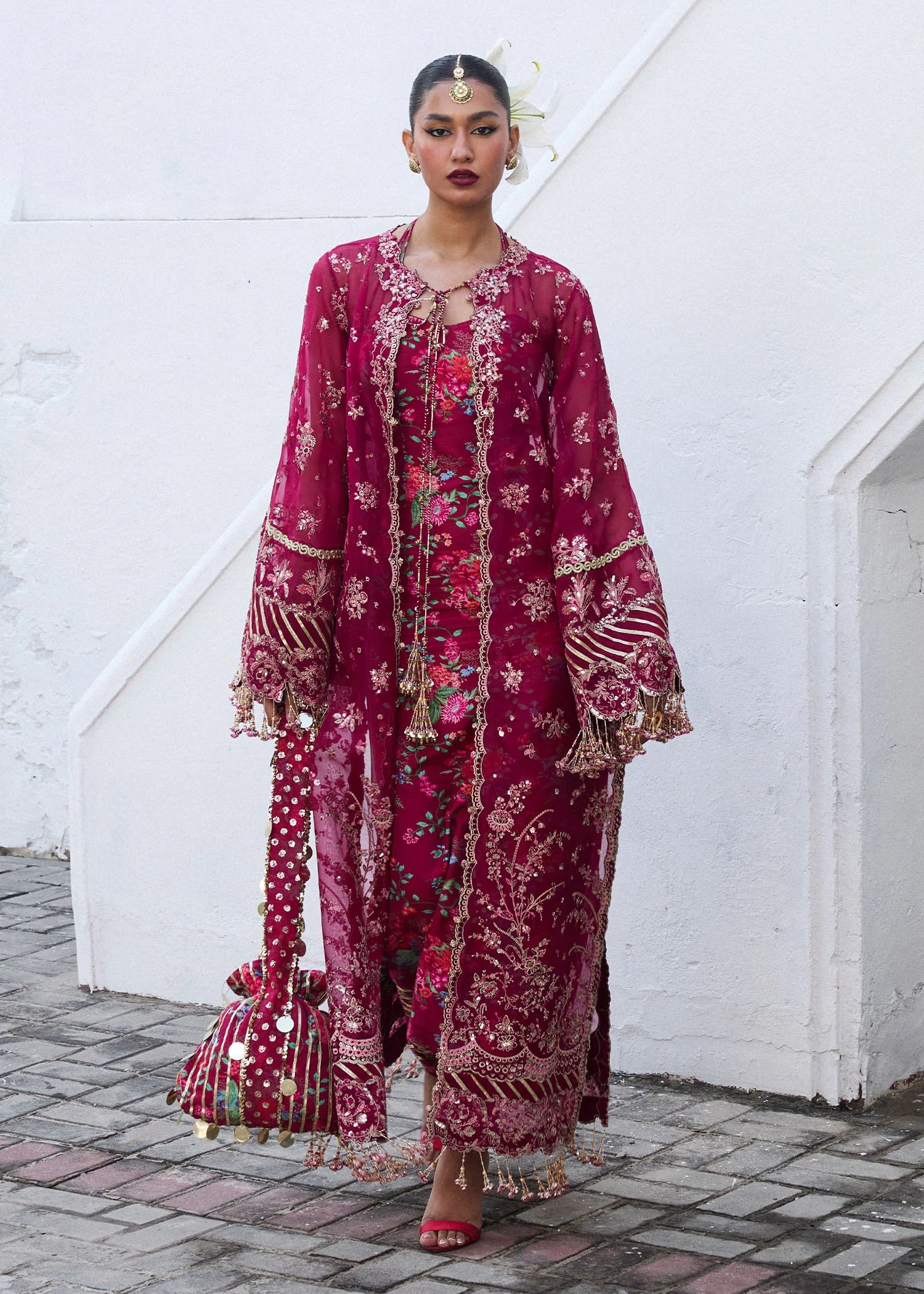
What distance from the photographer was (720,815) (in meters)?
4.08

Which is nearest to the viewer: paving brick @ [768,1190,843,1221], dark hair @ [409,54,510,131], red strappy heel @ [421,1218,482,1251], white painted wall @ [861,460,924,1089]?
dark hair @ [409,54,510,131]

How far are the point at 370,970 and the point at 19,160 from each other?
12.4ft

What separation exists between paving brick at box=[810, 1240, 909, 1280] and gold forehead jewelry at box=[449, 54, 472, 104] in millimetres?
2103

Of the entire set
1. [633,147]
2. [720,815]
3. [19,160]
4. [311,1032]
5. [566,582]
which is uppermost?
[19,160]

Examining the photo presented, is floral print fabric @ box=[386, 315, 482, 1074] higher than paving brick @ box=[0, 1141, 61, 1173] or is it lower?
higher

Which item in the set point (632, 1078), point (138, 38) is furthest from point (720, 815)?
point (138, 38)

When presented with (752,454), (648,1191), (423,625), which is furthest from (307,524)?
(648,1191)

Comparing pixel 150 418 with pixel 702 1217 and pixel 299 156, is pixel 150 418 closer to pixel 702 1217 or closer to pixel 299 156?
pixel 299 156

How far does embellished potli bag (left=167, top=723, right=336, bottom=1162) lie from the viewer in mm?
3316

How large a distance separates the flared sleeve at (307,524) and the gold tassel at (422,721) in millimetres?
212

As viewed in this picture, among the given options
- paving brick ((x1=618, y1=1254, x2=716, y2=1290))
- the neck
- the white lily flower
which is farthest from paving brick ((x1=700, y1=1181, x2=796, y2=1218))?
the white lily flower

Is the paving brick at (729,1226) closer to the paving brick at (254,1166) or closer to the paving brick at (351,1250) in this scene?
the paving brick at (351,1250)

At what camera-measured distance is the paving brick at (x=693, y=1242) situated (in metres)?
3.29

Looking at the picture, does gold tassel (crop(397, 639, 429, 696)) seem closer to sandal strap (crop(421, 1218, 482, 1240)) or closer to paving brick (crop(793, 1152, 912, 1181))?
sandal strap (crop(421, 1218, 482, 1240))
